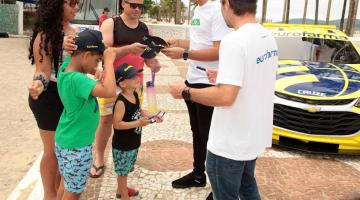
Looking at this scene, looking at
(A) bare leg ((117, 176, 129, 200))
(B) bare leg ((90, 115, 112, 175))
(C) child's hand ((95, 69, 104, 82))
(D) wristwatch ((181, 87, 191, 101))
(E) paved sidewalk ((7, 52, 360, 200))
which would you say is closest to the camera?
(D) wristwatch ((181, 87, 191, 101))

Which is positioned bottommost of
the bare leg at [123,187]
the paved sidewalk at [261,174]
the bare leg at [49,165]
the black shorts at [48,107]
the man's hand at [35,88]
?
the paved sidewalk at [261,174]

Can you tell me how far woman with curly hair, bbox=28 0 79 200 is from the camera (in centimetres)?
281

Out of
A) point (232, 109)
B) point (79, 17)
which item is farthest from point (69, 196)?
point (79, 17)

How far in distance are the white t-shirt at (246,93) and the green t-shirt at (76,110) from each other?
0.89 m

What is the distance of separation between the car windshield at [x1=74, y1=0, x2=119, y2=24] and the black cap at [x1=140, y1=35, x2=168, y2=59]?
37.1 ft

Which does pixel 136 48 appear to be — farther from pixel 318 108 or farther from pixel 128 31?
pixel 318 108

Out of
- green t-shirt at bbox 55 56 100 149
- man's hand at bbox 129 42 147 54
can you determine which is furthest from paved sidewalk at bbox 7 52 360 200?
man's hand at bbox 129 42 147 54

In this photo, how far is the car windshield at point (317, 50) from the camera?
6.31 metres

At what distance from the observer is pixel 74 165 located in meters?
2.68

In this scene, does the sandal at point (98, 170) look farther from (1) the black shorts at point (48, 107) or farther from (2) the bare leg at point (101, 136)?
(1) the black shorts at point (48, 107)

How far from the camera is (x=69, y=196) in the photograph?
2781 millimetres

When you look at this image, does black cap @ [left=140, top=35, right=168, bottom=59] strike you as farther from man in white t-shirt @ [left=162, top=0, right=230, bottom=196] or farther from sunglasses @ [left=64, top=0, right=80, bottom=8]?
sunglasses @ [left=64, top=0, right=80, bottom=8]

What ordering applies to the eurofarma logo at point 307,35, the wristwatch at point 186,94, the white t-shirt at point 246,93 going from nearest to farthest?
the white t-shirt at point 246,93 < the wristwatch at point 186,94 < the eurofarma logo at point 307,35

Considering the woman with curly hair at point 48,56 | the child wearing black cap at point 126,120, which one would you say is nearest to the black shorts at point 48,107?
the woman with curly hair at point 48,56
